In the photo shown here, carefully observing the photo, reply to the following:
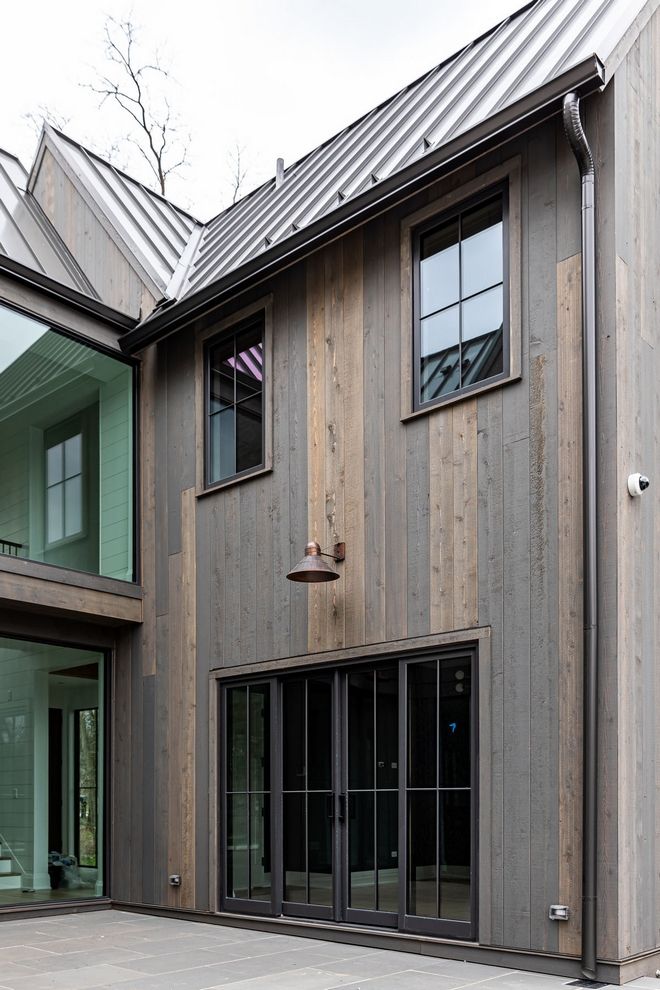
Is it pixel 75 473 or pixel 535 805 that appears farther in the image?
pixel 75 473

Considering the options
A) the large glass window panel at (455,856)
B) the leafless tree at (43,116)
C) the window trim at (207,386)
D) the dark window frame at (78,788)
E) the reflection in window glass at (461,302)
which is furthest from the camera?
the leafless tree at (43,116)

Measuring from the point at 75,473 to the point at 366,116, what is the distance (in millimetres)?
3875

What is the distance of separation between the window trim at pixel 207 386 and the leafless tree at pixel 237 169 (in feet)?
28.8

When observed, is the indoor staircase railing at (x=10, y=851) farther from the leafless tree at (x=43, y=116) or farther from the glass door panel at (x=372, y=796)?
the leafless tree at (x=43, y=116)

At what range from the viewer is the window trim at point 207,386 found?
24.6ft

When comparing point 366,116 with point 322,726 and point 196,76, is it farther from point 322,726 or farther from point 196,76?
point 196,76

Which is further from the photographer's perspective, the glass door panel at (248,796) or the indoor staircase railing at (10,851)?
the indoor staircase railing at (10,851)

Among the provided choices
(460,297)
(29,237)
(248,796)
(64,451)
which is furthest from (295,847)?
(29,237)

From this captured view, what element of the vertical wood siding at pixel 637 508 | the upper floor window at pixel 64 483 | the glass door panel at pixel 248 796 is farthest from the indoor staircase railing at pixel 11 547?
the vertical wood siding at pixel 637 508

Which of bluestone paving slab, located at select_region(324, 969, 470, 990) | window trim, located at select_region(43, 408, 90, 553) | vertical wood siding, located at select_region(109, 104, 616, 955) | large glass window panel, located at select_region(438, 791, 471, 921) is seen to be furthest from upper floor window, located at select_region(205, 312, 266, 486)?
bluestone paving slab, located at select_region(324, 969, 470, 990)

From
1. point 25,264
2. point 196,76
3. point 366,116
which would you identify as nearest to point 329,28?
point 196,76

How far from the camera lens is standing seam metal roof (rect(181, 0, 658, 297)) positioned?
6.12 meters

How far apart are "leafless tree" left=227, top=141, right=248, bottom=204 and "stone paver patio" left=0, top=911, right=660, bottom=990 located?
12.0 m

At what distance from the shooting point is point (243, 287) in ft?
24.6
